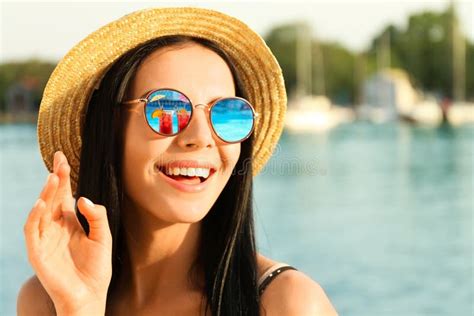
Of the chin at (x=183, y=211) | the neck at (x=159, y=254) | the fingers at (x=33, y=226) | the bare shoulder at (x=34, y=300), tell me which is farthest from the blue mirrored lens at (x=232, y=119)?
the bare shoulder at (x=34, y=300)

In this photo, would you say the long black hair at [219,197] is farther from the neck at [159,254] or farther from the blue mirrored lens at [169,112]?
the blue mirrored lens at [169,112]

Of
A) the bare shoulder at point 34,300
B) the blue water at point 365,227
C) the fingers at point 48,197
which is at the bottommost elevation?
the blue water at point 365,227

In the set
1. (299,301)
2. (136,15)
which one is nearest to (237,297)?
(299,301)

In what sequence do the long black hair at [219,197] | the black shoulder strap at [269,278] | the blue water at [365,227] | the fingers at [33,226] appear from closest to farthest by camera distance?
the fingers at [33,226], the black shoulder strap at [269,278], the long black hair at [219,197], the blue water at [365,227]

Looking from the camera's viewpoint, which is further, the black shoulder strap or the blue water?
the blue water

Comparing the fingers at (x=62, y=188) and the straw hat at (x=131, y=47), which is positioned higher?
the straw hat at (x=131, y=47)

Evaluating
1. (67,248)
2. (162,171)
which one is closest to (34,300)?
(67,248)

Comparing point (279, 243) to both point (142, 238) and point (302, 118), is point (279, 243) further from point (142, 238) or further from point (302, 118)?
point (302, 118)

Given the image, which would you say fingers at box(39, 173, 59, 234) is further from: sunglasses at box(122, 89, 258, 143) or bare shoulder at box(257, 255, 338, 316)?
bare shoulder at box(257, 255, 338, 316)

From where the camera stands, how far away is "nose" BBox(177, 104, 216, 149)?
98.8 inches

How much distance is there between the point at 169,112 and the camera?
2479mm

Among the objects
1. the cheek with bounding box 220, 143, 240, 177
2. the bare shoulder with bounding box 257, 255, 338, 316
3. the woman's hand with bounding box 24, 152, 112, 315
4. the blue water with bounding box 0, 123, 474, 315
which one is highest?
the cheek with bounding box 220, 143, 240, 177

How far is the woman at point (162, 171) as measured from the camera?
2338 millimetres

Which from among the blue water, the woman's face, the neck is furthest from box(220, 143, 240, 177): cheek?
the blue water
